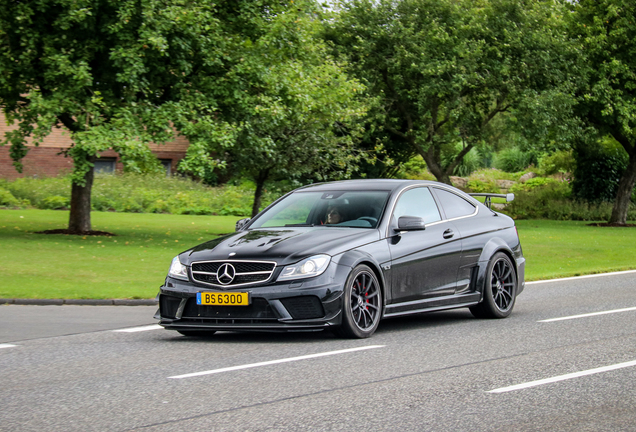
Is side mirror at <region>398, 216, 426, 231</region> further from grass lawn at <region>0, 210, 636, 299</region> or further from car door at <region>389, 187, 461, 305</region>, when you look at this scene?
grass lawn at <region>0, 210, 636, 299</region>

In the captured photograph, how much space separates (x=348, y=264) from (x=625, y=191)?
30.4 meters

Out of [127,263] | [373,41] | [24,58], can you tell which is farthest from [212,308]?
[373,41]

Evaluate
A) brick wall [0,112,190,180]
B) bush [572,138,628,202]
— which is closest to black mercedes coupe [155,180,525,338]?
bush [572,138,628,202]

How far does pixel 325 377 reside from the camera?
21.6 ft

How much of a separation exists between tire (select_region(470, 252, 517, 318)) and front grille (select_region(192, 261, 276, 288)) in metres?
3.14

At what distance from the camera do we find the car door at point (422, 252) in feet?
29.4

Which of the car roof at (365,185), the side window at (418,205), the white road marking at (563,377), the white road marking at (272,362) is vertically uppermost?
the car roof at (365,185)

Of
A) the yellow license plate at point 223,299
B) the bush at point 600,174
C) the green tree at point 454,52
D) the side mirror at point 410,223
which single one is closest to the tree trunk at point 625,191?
the bush at point 600,174

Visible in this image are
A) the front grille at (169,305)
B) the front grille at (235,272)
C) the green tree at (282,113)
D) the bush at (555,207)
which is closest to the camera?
the front grille at (235,272)

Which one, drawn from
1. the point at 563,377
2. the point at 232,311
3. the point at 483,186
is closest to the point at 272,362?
the point at 232,311

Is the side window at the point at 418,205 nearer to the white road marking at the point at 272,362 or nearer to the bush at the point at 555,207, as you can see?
the white road marking at the point at 272,362

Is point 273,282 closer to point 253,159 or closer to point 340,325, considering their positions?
point 340,325

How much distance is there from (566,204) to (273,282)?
34931 millimetres

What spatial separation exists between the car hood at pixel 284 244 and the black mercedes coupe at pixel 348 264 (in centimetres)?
1
